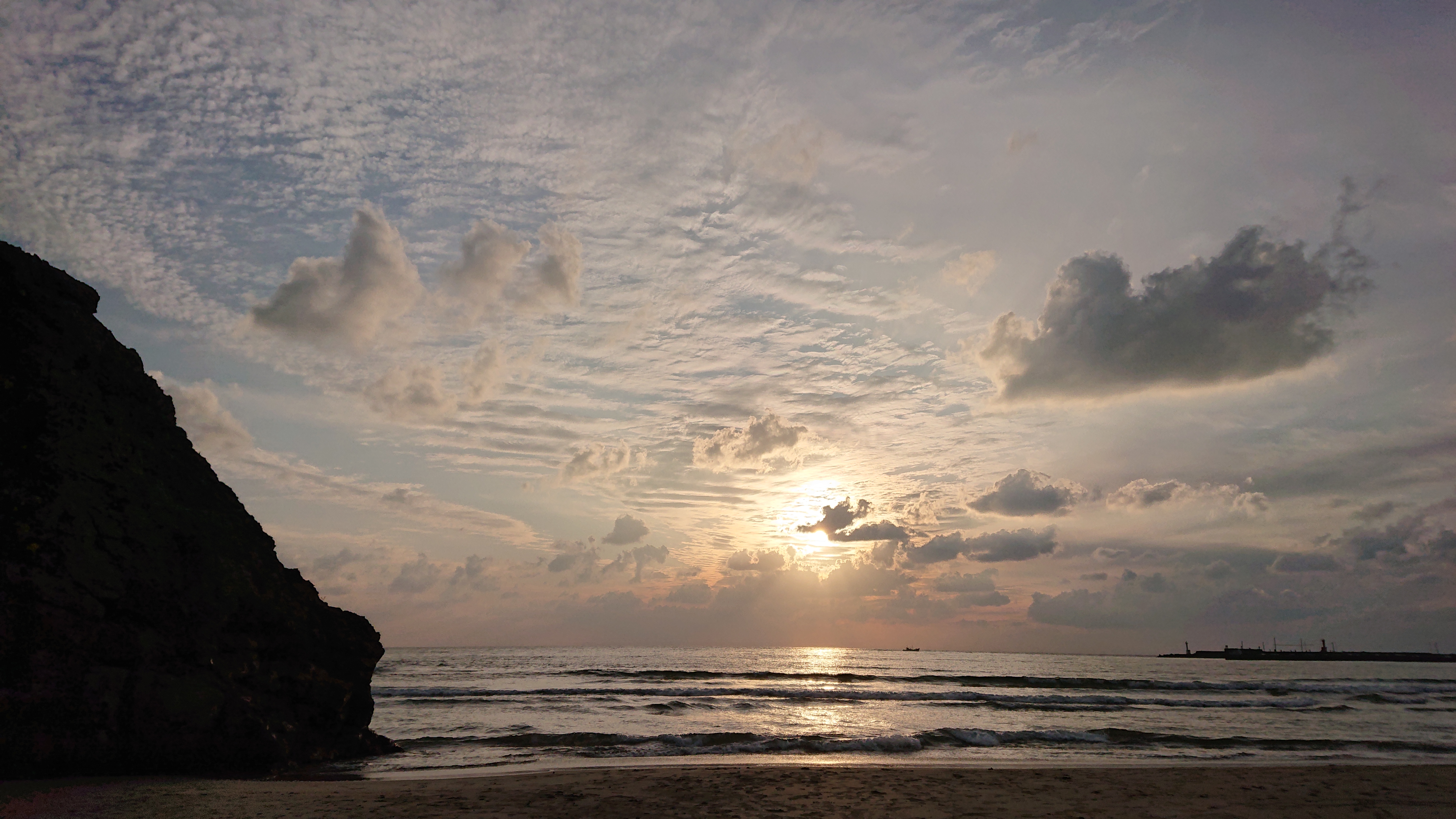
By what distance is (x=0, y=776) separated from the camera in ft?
38.7

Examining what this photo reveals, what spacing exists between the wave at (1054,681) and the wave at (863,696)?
7.14m

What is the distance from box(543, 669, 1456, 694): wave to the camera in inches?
2050

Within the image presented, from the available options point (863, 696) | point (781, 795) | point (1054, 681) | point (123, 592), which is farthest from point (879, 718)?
point (1054, 681)

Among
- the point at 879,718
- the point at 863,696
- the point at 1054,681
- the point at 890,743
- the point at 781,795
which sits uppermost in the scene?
the point at 781,795

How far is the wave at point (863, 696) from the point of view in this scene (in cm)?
3906

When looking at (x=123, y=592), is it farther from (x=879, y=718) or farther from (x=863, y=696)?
(x=863, y=696)

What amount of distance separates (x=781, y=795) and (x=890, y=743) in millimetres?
10576

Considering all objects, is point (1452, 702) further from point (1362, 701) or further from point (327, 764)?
point (327, 764)

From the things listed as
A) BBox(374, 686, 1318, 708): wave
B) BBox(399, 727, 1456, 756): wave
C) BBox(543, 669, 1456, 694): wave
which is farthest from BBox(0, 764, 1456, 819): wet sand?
BBox(543, 669, 1456, 694): wave

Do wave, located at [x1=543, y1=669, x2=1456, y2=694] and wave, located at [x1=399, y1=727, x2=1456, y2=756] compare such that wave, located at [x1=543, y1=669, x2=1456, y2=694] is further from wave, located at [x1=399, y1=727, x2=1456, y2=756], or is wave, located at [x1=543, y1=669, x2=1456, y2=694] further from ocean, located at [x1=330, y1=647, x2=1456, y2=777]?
wave, located at [x1=399, y1=727, x2=1456, y2=756]

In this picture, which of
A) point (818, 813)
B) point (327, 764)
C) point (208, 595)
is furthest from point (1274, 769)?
point (208, 595)

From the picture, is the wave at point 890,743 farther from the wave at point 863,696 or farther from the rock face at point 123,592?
the wave at point 863,696

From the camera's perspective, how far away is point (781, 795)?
44.6ft

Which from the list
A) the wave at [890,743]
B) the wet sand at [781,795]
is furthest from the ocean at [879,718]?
the wet sand at [781,795]
